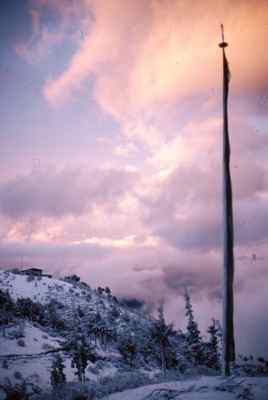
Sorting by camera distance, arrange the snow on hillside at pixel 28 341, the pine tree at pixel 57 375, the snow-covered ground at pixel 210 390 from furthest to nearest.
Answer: the snow on hillside at pixel 28 341 → the pine tree at pixel 57 375 → the snow-covered ground at pixel 210 390

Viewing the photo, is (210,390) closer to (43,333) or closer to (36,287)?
(43,333)

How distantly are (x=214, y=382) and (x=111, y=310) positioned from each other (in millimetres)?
100949

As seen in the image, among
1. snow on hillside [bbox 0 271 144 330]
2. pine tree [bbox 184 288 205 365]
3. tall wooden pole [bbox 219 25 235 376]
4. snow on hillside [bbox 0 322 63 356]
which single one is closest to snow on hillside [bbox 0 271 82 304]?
snow on hillside [bbox 0 271 144 330]

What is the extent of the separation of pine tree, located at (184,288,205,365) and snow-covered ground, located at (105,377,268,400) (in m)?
51.8

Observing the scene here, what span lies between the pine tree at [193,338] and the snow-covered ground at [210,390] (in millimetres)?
51813

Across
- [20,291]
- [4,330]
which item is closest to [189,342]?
[4,330]

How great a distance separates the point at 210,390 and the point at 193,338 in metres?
57.0

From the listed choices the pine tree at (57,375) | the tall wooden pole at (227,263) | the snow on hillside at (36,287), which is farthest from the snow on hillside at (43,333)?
the tall wooden pole at (227,263)

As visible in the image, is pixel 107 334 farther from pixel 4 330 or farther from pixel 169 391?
pixel 169 391

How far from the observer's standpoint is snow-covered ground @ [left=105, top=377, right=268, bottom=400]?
18.8ft

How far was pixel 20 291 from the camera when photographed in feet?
315

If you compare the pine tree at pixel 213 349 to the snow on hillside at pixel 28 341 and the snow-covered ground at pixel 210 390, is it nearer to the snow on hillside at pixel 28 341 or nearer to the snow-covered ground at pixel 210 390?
the snow on hillside at pixel 28 341

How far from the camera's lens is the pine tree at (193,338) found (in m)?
55.4

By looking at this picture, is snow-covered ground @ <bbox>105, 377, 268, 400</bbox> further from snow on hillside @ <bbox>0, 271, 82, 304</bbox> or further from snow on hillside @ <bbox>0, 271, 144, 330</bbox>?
snow on hillside @ <bbox>0, 271, 82, 304</bbox>
